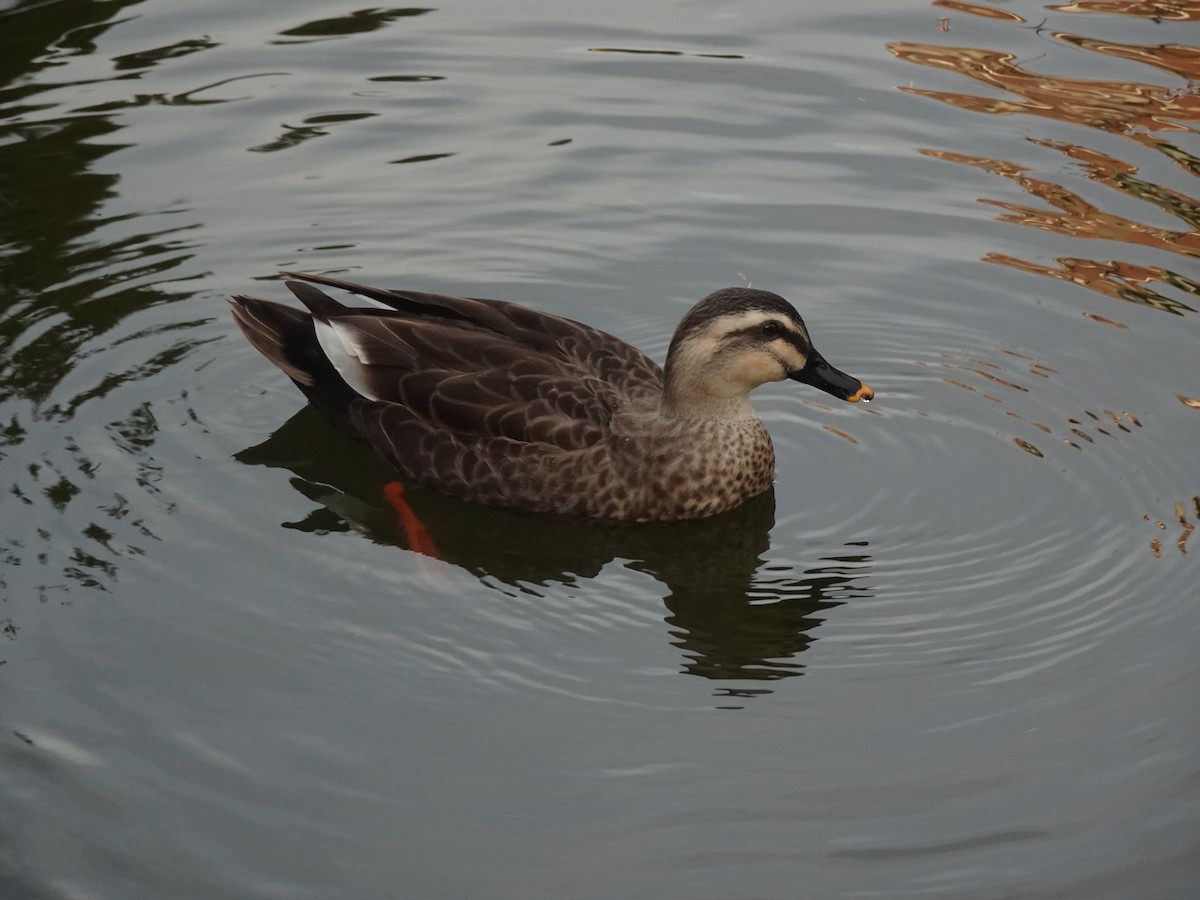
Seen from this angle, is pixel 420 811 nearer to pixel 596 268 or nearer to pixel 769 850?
pixel 769 850

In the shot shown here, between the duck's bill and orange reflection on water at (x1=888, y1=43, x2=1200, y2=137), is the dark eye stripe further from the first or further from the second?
orange reflection on water at (x1=888, y1=43, x2=1200, y2=137)

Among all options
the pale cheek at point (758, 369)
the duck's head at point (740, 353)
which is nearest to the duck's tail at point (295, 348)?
the duck's head at point (740, 353)

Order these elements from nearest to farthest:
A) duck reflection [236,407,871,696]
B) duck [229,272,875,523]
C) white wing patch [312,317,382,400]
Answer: duck reflection [236,407,871,696] → duck [229,272,875,523] → white wing patch [312,317,382,400]

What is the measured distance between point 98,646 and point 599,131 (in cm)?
610

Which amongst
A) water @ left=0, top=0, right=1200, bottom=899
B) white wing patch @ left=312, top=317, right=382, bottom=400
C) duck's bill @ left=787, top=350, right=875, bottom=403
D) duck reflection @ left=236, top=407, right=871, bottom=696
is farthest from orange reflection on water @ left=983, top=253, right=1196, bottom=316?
white wing patch @ left=312, top=317, right=382, bottom=400

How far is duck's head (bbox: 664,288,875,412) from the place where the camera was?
7.93m

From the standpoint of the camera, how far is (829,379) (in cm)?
812

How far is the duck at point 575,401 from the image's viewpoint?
26.4 feet

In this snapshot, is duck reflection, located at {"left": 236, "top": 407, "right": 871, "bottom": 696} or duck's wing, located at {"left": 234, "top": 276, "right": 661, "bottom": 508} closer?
duck reflection, located at {"left": 236, "top": 407, "right": 871, "bottom": 696}

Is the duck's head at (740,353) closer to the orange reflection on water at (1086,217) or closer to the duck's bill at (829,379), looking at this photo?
the duck's bill at (829,379)

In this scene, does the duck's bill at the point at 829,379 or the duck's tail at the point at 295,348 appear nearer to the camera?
the duck's bill at the point at 829,379

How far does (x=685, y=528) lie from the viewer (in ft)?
26.9

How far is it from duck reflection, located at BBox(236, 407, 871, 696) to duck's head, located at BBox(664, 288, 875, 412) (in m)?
0.62

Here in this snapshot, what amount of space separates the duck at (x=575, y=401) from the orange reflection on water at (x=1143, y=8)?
6341 mm
